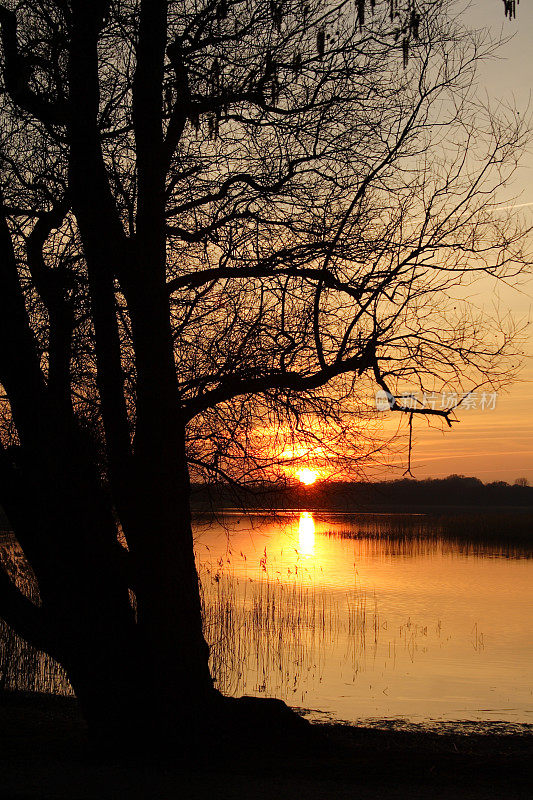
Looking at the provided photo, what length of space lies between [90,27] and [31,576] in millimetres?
9618

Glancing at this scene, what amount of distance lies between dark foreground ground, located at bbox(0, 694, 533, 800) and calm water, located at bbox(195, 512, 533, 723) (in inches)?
101

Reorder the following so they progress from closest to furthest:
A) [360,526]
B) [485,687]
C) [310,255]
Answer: [310,255], [485,687], [360,526]

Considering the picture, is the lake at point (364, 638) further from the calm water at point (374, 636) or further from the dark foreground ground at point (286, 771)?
the dark foreground ground at point (286, 771)

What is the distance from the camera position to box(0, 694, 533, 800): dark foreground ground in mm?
5844

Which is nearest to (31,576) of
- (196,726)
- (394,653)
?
(394,653)

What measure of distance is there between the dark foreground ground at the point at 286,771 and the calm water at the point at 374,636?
8.40 feet

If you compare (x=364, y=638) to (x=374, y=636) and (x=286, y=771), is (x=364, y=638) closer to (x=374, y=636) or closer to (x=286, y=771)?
(x=374, y=636)

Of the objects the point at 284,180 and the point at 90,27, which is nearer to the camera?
the point at 90,27

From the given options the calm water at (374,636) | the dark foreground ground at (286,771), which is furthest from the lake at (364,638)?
the dark foreground ground at (286,771)

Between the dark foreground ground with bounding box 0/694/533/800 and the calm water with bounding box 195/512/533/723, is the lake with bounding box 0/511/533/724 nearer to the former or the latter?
the calm water with bounding box 195/512/533/723

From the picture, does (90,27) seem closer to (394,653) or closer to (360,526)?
(394,653)

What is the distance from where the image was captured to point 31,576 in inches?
561

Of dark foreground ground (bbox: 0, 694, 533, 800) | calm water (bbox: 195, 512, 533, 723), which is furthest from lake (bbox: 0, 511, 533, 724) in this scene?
dark foreground ground (bbox: 0, 694, 533, 800)

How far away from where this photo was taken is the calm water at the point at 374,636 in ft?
38.0
